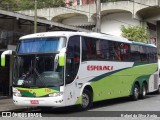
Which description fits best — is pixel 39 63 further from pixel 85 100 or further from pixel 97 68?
pixel 97 68

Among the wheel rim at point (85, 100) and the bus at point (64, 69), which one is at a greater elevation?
the bus at point (64, 69)

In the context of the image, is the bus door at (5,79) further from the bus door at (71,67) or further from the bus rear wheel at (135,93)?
the bus rear wheel at (135,93)

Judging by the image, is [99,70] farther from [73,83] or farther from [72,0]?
[72,0]

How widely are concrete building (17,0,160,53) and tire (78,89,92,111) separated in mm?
28644

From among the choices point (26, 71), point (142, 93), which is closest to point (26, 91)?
point (26, 71)

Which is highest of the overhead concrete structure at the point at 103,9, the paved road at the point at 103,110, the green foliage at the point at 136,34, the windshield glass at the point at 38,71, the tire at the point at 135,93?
the overhead concrete structure at the point at 103,9

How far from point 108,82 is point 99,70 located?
3.98 feet

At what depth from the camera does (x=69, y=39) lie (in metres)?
15.5

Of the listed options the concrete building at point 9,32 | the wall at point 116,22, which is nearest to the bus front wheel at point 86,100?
the concrete building at point 9,32

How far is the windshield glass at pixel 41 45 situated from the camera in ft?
50.2

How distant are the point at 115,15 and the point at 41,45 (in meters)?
33.7

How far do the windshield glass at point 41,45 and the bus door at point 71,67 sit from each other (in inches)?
16.0

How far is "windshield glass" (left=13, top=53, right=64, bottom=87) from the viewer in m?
14.9

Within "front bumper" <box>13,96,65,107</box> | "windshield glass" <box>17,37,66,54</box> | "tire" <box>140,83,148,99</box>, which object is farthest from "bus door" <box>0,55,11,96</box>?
"tire" <box>140,83,148,99</box>
